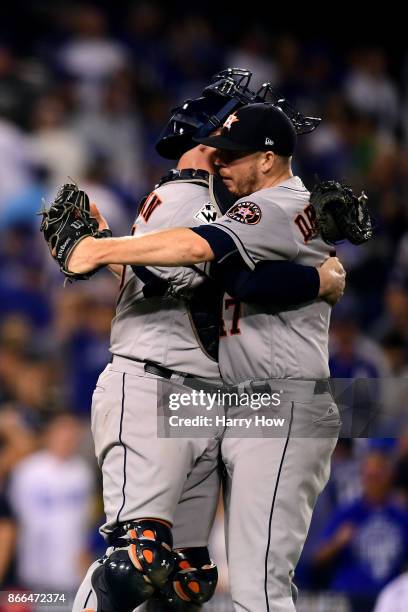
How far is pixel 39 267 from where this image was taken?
7109mm

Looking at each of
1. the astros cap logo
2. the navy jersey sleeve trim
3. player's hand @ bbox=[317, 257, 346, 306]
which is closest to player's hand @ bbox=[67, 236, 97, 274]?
the navy jersey sleeve trim

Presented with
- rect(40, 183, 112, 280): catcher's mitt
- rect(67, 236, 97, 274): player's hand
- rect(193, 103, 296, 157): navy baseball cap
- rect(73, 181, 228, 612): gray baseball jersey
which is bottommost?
rect(73, 181, 228, 612): gray baseball jersey

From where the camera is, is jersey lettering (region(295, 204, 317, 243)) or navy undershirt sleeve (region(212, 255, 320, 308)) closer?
navy undershirt sleeve (region(212, 255, 320, 308))

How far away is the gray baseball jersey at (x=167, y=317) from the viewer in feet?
11.0

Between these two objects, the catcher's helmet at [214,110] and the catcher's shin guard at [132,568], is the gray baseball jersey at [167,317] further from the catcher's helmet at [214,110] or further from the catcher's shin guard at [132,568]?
the catcher's shin guard at [132,568]

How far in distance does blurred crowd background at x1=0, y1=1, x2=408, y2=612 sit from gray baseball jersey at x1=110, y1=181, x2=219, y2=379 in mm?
1716

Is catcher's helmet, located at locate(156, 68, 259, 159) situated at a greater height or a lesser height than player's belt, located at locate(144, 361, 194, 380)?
greater

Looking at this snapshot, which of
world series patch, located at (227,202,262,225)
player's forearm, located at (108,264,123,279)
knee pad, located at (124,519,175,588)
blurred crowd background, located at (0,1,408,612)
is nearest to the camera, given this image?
knee pad, located at (124,519,175,588)

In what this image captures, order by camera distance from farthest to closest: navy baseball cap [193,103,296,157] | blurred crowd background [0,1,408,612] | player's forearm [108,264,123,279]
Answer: blurred crowd background [0,1,408,612], player's forearm [108,264,123,279], navy baseball cap [193,103,296,157]

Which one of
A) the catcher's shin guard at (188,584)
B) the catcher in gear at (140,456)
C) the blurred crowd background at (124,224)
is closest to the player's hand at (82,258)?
the catcher in gear at (140,456)

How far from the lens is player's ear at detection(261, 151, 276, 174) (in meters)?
3.37

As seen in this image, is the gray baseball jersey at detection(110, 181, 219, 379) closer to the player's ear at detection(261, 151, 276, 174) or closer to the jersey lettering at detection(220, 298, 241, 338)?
the jersey lettering at detection(220, 298, 241, 338)

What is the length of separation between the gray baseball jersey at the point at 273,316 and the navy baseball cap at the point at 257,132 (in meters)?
0.13

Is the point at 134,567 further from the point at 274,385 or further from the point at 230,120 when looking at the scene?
the point at 230,120
